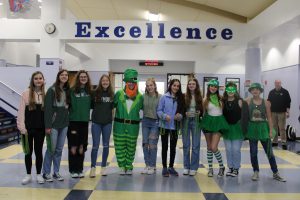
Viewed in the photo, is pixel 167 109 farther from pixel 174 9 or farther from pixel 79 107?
pixel 174 9

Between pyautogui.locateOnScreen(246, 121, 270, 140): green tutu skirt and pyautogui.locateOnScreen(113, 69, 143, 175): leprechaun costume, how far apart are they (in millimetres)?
1694

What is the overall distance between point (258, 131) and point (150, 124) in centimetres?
162

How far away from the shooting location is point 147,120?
16.9ft

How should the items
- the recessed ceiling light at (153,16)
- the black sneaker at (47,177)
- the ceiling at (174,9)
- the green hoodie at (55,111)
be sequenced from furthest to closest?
1. the recessed ceiling light at (153,16)
2. the ceiling at (174,9)
3. the black sneaker at (47,177)
4. the green hoodie at (55,111)

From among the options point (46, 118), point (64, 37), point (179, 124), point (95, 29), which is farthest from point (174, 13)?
point (46, 118)

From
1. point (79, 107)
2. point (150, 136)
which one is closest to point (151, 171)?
point (150, 136)

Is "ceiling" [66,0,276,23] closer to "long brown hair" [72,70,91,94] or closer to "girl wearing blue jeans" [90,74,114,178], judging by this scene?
"girl wearing blue jeans" [90,74,114,178]

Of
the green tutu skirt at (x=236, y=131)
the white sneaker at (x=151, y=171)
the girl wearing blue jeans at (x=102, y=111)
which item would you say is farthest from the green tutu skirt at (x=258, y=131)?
the girl wearing blue jeans at (x=102, y=111)

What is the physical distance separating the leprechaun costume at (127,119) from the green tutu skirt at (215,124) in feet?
3.46

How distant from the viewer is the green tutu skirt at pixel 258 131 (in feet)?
15.8

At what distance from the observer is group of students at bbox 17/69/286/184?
4586mm

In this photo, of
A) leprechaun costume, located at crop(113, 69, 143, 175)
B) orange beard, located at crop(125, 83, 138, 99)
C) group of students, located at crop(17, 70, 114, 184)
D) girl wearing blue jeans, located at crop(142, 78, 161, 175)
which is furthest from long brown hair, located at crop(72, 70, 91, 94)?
girl wearing blue jeans, located at crop(142, 78, 161, 175)

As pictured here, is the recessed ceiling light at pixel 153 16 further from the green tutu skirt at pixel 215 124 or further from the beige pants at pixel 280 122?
the green tutu skirt at pixel 215 124

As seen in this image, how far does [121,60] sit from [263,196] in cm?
1188
